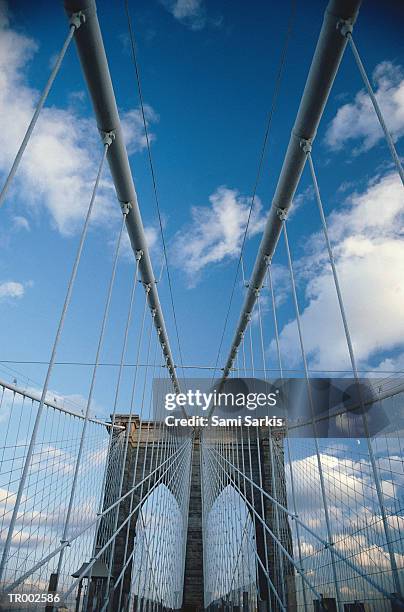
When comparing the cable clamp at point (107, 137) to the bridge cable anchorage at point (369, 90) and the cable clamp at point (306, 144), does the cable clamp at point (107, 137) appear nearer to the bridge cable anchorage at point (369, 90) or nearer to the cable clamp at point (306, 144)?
the cable clamp at point (306, 144)

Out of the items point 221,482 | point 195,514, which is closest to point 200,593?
point 195,514

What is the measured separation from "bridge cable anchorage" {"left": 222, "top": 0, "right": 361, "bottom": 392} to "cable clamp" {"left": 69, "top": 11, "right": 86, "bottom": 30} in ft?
4.53

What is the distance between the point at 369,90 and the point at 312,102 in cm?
103

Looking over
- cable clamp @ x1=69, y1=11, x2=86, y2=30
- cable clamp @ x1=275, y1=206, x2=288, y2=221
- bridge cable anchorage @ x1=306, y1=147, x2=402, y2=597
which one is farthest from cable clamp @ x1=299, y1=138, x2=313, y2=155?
cable clamp @ x1=69, y1=11, x2=86, y2=30

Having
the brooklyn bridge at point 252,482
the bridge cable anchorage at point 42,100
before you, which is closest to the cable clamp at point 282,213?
the brooklyn bridge at point 252,482

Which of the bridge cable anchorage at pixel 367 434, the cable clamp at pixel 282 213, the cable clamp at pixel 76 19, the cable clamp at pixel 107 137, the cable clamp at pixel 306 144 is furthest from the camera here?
the cable clamp at pixel 282 213

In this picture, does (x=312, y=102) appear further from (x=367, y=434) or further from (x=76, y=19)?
(x=367, y=434)

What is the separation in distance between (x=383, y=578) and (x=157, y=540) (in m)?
5.99

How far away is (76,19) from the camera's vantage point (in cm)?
238

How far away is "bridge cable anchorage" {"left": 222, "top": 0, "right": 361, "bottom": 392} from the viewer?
96.1 inches

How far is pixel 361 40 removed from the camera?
102 inches

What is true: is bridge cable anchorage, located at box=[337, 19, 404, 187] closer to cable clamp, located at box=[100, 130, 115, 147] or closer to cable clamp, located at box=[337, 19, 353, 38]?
cable clamp, located at box=[337, 19, 353, 38]

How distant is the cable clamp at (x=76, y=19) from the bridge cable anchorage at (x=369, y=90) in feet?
4.74

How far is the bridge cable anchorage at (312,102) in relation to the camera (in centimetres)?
244
